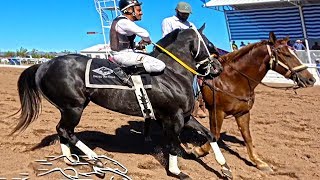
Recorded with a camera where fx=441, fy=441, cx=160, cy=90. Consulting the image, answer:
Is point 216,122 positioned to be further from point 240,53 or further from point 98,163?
point 98,163

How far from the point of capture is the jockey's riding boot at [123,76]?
257 inches

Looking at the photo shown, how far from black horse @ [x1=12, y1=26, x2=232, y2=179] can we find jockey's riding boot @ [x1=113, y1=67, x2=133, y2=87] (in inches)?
5.5

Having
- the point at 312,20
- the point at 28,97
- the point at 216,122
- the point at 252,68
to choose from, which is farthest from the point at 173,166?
the point at 312,20

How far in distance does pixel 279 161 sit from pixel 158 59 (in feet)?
9.36

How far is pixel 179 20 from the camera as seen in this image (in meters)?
7.96

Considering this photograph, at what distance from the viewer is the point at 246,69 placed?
7449mm

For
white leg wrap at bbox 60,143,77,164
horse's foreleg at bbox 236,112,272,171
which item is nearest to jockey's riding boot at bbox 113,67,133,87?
white leg wrap at bbox 60,143,77,164

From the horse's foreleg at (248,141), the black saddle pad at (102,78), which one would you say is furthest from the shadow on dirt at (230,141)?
the black saddle pad at (102,78)

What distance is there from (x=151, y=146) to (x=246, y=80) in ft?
7.03

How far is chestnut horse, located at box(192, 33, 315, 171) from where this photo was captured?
716 centimetres

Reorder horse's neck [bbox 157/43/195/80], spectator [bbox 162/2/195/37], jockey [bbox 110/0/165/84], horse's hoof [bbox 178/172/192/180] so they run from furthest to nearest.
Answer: spectator [bbox 162/2/195/37], horse's neck [bbox 157/43/195/80], jockey [bbox 110/0/165/84], horse's hoof [bbox 178/172/192/180]

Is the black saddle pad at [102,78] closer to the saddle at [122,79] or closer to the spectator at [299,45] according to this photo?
the saddle at [122,79]

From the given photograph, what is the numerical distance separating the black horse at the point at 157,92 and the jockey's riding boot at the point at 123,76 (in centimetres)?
14

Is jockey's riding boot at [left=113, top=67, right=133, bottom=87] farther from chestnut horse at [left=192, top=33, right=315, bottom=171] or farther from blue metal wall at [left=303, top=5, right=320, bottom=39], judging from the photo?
blue metal wall at [left=303, top=5, right=320, bottom=39]
